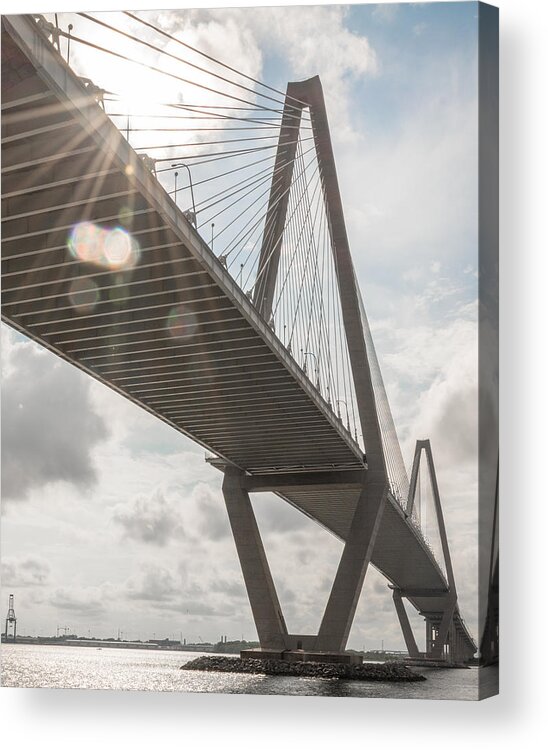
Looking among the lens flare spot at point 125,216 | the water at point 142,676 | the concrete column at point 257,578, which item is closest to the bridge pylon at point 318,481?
the concrete column at point 257,578

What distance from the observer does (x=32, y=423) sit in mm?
11867

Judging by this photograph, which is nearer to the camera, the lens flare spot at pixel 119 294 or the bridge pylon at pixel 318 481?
the bridge pylon at pixel 318 481

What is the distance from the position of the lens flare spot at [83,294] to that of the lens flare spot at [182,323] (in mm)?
1031

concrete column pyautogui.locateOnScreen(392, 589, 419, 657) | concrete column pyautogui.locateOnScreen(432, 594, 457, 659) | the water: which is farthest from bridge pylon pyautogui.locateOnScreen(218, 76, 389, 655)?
concrete column pyautogui.locateOnScreen(432, 594, 457, 659)

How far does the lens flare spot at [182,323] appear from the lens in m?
13.8

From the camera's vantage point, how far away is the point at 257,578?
1105 centimetres

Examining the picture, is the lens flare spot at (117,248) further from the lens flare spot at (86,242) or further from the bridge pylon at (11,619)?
the bridge pylon at (11,619)

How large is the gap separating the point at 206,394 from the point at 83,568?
204 inches

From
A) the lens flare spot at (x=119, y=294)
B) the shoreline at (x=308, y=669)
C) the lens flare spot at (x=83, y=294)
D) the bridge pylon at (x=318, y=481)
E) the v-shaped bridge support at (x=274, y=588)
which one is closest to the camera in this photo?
the shoreline at (x=308, y=669)

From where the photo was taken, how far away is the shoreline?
1091 cm

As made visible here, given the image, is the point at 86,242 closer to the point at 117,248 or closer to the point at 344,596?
the point at 117,248

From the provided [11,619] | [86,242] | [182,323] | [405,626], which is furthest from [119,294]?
[405,626]

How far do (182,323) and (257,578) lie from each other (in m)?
4.30

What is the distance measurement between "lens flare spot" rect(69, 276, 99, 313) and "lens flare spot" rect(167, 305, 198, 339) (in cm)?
Result: 103
